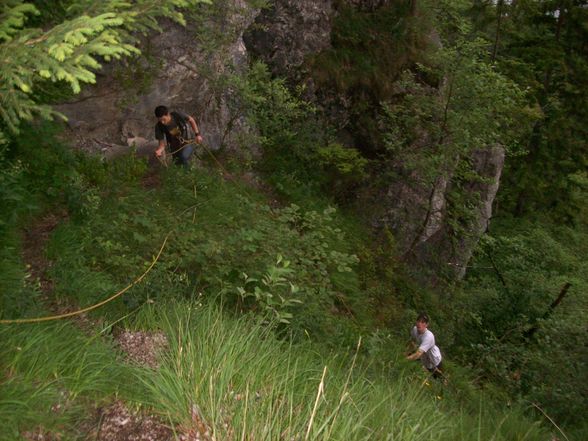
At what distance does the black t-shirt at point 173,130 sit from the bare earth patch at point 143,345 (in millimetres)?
4385

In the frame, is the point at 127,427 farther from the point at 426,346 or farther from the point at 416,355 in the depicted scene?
the point at 426,346

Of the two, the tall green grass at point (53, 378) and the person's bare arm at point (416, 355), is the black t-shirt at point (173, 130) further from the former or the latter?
the person's bare arm at point (416, 355)

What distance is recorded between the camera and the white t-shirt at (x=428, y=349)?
7539 millimetres

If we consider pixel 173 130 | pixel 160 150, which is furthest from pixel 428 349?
pixel 173 130

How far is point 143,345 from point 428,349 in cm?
470

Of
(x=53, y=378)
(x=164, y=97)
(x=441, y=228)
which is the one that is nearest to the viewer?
(x=53, y=378)

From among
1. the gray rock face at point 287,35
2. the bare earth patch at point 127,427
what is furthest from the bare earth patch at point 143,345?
the gray rock face at point 287,35

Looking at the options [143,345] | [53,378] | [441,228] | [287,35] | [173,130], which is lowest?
[441,228]

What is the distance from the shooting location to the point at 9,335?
3.81m

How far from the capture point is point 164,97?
9242 mm

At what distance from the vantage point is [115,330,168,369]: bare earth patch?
411cm

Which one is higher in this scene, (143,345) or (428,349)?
(143,345)

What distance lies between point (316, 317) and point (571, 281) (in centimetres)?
959

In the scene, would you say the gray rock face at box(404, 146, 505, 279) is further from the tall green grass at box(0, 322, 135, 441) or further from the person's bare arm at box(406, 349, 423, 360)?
the tall green grass at box(0, 322, 135, 441)
